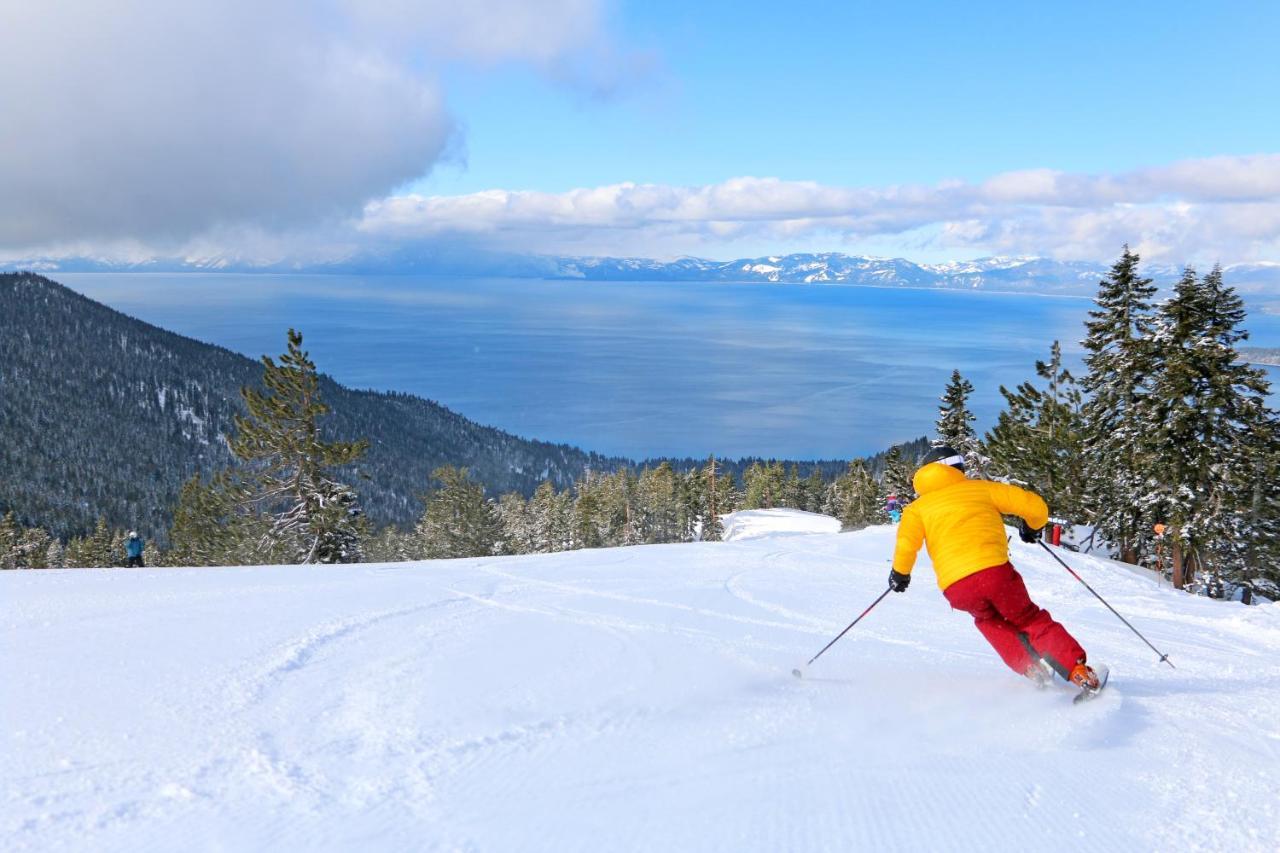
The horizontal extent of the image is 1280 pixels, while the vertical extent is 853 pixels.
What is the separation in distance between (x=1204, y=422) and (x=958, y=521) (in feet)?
71.8

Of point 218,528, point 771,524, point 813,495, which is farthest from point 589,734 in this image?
point 813,495

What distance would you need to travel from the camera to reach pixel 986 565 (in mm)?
4625

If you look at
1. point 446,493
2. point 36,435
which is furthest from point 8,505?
point 446,493

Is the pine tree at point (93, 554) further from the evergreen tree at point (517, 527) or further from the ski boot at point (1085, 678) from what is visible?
the ski boot at point (1085, 678)

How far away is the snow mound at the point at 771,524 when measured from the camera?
176 feet

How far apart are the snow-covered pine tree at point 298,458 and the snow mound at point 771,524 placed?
32.6 metres

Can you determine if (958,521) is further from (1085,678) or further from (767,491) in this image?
(767,491)

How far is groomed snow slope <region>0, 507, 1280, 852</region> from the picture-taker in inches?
109

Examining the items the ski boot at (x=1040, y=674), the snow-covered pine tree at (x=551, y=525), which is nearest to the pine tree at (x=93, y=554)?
the snow-covered pine tree at (x=551, y=525)

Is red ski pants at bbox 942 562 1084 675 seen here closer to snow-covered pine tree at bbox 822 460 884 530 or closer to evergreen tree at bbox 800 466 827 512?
snow-covered pine tree at bbox 822 460 884 530

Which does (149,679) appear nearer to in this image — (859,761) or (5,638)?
(5,638)

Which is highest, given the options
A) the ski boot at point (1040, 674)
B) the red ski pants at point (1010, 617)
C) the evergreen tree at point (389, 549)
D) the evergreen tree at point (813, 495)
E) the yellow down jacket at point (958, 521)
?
the yellow down jacket at point (958, 521)

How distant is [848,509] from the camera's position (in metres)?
62.6

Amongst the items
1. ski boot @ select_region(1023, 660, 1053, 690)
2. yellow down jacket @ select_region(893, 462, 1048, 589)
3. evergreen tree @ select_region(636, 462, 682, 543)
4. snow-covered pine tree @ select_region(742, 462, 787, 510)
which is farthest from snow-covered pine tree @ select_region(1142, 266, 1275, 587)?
snow-covered pine tree @ select_region(742, 462, 787, 510)
